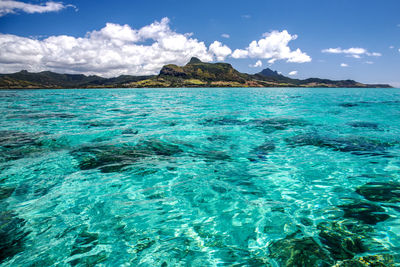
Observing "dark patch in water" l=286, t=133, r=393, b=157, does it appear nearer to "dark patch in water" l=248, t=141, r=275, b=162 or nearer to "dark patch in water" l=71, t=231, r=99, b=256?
"dark patch in water" l=248, t=141, r=275, b=162

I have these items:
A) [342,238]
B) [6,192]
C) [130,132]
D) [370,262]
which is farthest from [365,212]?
[130,132]

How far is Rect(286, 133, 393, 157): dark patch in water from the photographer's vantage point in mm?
10102

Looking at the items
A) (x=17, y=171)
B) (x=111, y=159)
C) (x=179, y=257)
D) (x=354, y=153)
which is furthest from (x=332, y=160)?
(x=17, y=171)

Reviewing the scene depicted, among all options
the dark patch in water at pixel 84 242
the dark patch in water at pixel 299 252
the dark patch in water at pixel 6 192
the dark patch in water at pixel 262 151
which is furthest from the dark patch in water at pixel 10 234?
the dark patch in water at pixel 262 151

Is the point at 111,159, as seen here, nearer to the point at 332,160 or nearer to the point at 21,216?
the point at 21,216

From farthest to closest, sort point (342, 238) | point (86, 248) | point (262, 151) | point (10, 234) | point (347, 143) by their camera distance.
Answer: point (347, 143) < point (262, 151) < point (10, 234) < point (342, 238) < point (86, 248)

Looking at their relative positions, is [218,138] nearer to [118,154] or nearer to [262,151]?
[262,151]

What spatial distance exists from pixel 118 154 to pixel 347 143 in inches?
490

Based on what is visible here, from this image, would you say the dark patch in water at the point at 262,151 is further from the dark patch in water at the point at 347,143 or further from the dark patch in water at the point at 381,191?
the dark patch in water at the point at 381,191

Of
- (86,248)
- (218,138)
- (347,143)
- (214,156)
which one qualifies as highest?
(347,143)

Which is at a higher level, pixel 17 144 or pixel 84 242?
pixel 17 144

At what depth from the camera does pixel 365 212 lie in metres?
5.16

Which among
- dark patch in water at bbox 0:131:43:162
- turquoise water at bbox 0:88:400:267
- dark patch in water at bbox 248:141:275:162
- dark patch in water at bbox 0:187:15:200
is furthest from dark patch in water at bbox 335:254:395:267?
dark patch in water at bbox 0:131:43:162

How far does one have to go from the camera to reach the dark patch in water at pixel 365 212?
4886 millimetres
